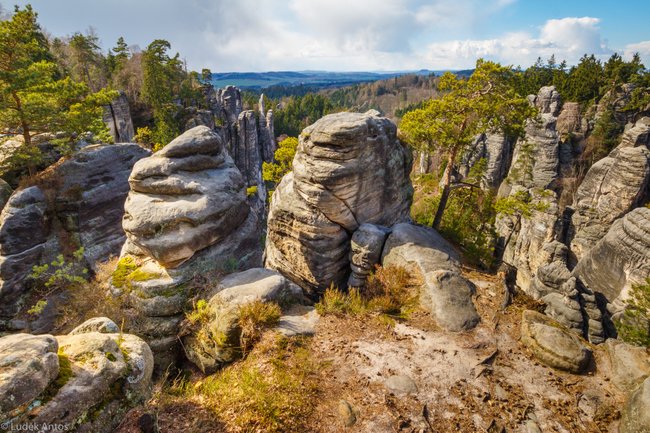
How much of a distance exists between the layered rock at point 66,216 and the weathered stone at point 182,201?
8105mm

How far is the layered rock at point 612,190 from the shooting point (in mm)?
30469

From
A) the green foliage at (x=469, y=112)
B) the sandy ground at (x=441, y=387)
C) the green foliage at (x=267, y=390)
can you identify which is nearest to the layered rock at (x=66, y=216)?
the green foliage at (x=267, y=390)

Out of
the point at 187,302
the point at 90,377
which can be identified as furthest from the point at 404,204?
the point at 90,377

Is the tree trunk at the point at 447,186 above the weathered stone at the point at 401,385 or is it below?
above

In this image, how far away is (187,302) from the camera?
37.8 ft

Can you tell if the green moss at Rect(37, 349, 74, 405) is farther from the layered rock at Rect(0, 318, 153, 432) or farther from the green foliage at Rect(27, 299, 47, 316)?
the green foliage at Rect(27, 299, 47, 316)

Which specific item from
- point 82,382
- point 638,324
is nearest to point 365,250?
point 638,324

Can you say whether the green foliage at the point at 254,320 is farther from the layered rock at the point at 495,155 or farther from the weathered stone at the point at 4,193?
the layered rock at the point at 495,155

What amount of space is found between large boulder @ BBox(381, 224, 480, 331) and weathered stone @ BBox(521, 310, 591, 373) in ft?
4.56

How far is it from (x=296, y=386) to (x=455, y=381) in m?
3.87

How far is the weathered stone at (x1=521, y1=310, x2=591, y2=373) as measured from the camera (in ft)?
26.4

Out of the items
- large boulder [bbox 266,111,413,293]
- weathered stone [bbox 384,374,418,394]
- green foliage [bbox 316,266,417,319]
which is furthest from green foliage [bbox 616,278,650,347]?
large boulder [bbox 266,111,413,293]

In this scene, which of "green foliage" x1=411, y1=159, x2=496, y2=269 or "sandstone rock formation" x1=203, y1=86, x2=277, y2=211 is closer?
"green foliage" x1=411, y1=159, x2=496, y2=269

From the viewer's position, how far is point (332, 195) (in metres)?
13.1
